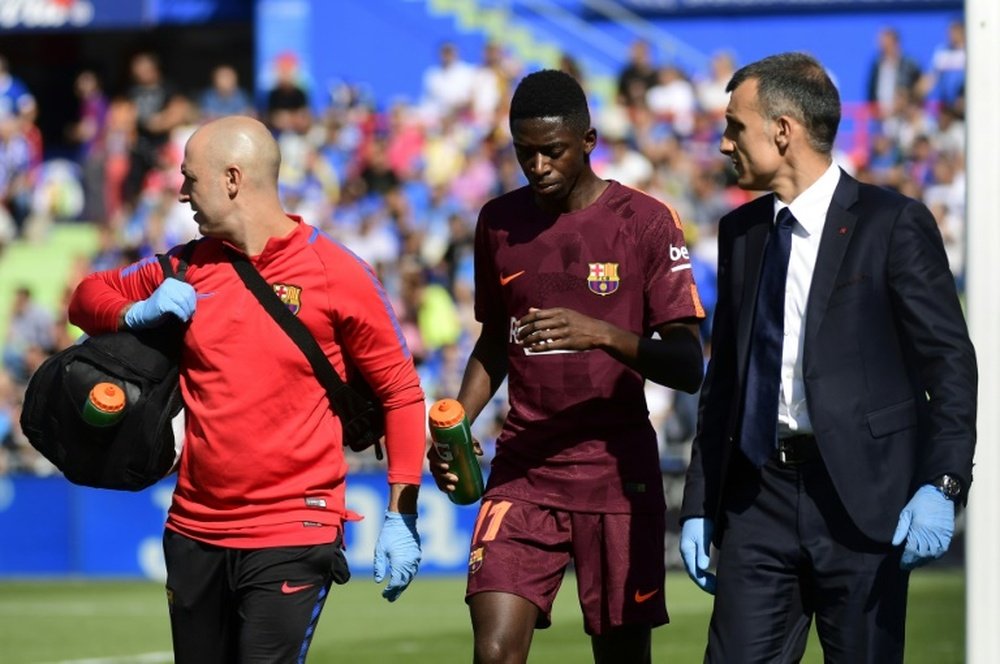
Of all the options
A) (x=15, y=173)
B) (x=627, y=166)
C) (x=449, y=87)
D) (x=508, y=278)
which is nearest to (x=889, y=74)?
(x=627, y=166)

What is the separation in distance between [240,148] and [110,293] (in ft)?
2.34

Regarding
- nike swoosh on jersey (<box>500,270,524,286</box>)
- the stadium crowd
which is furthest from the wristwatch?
the stadium crowd

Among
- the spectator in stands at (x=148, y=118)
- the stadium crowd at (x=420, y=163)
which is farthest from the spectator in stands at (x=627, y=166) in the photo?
the spectator in stands at (x=148, y=118)

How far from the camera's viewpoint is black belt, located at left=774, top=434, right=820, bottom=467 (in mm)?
5258

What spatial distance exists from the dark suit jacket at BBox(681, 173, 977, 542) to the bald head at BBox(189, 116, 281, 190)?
1.82m

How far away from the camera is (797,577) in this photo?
5363 millimetres

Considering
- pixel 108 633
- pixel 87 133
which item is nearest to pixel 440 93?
pixel 87 133

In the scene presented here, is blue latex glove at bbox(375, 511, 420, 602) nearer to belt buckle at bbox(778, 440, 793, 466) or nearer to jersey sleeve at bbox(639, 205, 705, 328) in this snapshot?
jersey sleeve at bbox(639, 205, 705, 328)

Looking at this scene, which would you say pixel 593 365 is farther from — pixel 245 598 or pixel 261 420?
pixel 245 598

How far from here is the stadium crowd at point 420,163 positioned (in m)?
19.2

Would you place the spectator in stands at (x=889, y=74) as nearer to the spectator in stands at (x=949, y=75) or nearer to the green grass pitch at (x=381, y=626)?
the spectator in stands at (x=949, y=75)

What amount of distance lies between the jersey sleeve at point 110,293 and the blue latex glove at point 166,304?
0.17 metres

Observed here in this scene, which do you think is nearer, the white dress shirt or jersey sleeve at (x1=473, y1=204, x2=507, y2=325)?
the white dress shirt

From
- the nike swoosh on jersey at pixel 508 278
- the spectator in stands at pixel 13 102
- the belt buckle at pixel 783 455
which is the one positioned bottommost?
the belt buckle at pixel 783 455
